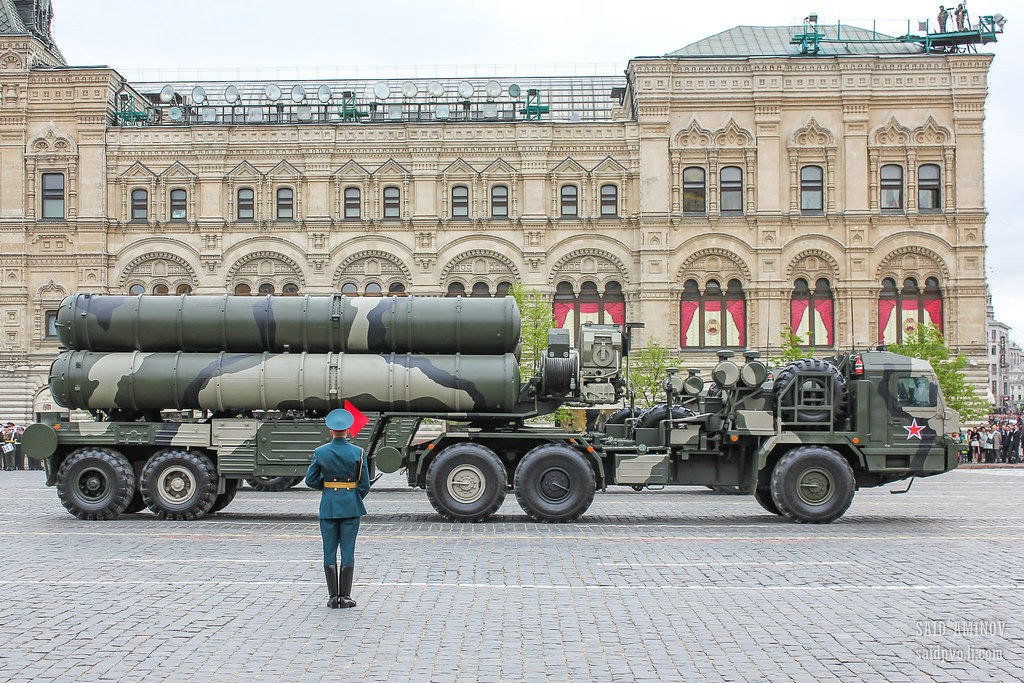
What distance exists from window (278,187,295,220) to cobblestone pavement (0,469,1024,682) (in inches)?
1232

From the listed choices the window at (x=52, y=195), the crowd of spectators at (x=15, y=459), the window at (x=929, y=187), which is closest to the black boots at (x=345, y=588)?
the crowd of spectators at (x=15, y=459)

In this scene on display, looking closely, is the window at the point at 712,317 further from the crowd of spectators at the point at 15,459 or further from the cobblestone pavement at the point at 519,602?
the cobblestone pavement at the point at 519,602

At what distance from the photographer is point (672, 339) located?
46688 millimetres

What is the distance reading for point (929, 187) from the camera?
47.3 meters

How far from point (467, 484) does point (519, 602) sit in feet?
23.9

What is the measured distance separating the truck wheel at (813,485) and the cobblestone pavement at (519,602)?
342 millimetres

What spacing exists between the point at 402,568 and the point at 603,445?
6.59 meters

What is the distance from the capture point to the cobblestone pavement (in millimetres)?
8266

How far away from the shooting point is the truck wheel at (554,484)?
17.8 metres

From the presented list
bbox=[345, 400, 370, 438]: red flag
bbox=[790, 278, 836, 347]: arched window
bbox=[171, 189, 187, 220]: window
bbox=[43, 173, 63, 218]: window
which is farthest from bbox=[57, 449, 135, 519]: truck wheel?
bbox=[790, 278, 836, 347]: arched window

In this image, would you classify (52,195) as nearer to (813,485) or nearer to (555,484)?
(555,484)

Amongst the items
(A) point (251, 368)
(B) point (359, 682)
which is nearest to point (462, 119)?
(A) point (251, 368)

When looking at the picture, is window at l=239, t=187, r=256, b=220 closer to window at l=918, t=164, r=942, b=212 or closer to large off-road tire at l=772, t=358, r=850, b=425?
window at l=918, t=164, r=942, b=212

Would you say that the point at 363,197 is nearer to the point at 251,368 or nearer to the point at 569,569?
the point at 251,368
